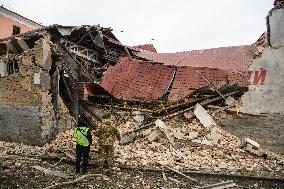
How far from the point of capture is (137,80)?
50.8ft

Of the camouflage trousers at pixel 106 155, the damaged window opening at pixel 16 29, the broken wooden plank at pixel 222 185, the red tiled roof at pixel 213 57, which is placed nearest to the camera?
the broken wooden plank at pixel 222 185

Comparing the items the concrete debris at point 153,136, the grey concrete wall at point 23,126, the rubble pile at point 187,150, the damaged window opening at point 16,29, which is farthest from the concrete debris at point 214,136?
the damaged window opening at point 16,29

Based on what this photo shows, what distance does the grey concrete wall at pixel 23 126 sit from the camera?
455 inches

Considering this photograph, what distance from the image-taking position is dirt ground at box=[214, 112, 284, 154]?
11.1 metres

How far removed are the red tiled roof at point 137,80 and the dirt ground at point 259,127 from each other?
3516 mm

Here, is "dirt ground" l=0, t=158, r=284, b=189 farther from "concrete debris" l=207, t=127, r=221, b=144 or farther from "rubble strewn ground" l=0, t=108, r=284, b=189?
"concrete debris" l=207, t=127, r=221, b=144

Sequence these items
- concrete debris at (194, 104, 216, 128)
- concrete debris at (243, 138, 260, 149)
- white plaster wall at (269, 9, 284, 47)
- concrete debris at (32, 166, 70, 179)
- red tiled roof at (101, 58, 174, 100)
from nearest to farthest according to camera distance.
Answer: concrete debris at (32, 166, 70, 179) → concrete debris at (243, 138, 260, 149) → white plaster wall at (269, 9, 284, 47) → concrete debris at (194, 104, 216, 128) → red tiled roof at (101, 58, 174, 100)

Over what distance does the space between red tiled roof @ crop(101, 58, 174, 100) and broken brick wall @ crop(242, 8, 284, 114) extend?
4.20m

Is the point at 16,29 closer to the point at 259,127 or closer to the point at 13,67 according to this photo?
the point at 13,67

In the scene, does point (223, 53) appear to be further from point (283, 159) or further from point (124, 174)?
point (124, 174)

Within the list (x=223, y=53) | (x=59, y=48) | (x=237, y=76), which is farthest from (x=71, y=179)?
(x=223, y=53)

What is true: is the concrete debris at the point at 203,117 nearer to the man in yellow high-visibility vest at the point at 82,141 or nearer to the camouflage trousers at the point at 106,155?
the camouflage trousers at the point at 106,155

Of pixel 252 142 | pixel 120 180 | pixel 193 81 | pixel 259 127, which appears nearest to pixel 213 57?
pixel 193 81

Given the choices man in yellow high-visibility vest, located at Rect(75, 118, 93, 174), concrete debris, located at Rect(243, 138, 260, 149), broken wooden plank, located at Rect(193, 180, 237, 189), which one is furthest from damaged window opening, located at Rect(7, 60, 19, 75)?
concrete debris, located at Rect(243, 138, 260, 149)
